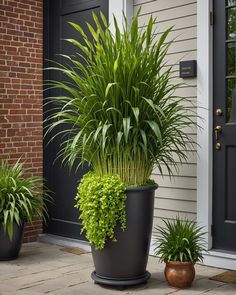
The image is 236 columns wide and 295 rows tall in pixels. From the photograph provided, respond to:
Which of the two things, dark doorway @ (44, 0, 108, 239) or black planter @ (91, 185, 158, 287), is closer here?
black planter @ (91, 185, 158, 287)

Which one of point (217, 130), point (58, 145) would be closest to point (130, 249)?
point (217, 130)

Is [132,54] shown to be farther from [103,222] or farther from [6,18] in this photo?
[6,18]

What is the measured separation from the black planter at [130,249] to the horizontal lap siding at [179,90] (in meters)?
0.81

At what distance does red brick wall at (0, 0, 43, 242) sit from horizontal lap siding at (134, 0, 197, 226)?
141cm

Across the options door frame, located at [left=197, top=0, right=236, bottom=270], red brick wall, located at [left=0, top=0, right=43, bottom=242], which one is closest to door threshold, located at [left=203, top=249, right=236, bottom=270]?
door frame, located at [left=197, top=0, right=236, bottom=270]

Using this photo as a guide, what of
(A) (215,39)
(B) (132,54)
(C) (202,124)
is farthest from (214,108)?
(B) (132,54)

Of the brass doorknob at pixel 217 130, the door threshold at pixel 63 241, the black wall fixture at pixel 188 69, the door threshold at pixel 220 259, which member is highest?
the black wall fixture at pixel 188 69

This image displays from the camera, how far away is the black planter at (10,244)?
15.4 ft

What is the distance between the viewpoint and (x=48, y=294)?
368 centimetres

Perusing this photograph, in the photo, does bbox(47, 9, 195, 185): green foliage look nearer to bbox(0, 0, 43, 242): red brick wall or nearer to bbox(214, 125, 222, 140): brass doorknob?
bbox(214, 125, 222, 140): brass doorknob

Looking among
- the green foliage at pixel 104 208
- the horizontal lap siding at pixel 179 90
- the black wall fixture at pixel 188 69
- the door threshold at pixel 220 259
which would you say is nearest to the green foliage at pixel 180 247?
the green foliage at pixel 104 208

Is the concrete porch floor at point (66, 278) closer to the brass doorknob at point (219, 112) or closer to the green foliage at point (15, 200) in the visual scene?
the green foliage at point (15, 200)

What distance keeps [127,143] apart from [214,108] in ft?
3.34

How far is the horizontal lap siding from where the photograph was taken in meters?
4.55
